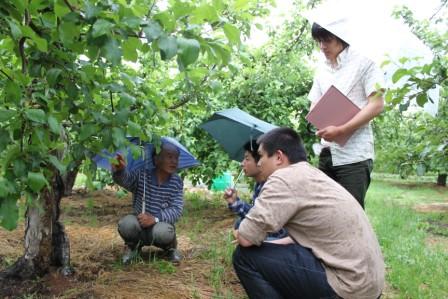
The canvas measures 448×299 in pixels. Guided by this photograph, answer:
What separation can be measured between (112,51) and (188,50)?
0.75 feet

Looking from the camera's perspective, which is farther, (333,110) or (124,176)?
(124,176)

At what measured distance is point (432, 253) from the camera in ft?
14.8

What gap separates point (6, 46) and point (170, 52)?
0.94m

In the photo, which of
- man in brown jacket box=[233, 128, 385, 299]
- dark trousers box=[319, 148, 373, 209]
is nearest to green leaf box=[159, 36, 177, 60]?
man in brown jacket box=[233, 128, 385, 299]

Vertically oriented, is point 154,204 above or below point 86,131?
below

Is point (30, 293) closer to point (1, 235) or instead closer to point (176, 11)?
point (1, 235)

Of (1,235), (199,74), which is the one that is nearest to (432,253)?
(199,74)

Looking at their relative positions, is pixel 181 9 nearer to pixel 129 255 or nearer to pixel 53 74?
pixel 53 74

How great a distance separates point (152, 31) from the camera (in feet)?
4.32

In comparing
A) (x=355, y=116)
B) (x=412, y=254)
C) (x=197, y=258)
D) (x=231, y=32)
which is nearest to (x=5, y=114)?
(x=231, y=32)

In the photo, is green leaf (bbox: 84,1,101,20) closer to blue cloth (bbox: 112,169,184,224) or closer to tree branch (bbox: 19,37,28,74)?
tree branch (bbox: 19,37,28,74)

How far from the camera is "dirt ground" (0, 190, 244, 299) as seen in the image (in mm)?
2762

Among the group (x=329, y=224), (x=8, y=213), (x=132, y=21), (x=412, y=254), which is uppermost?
(x=132, y=21)

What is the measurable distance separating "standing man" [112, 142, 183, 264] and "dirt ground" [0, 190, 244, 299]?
0.46ft
